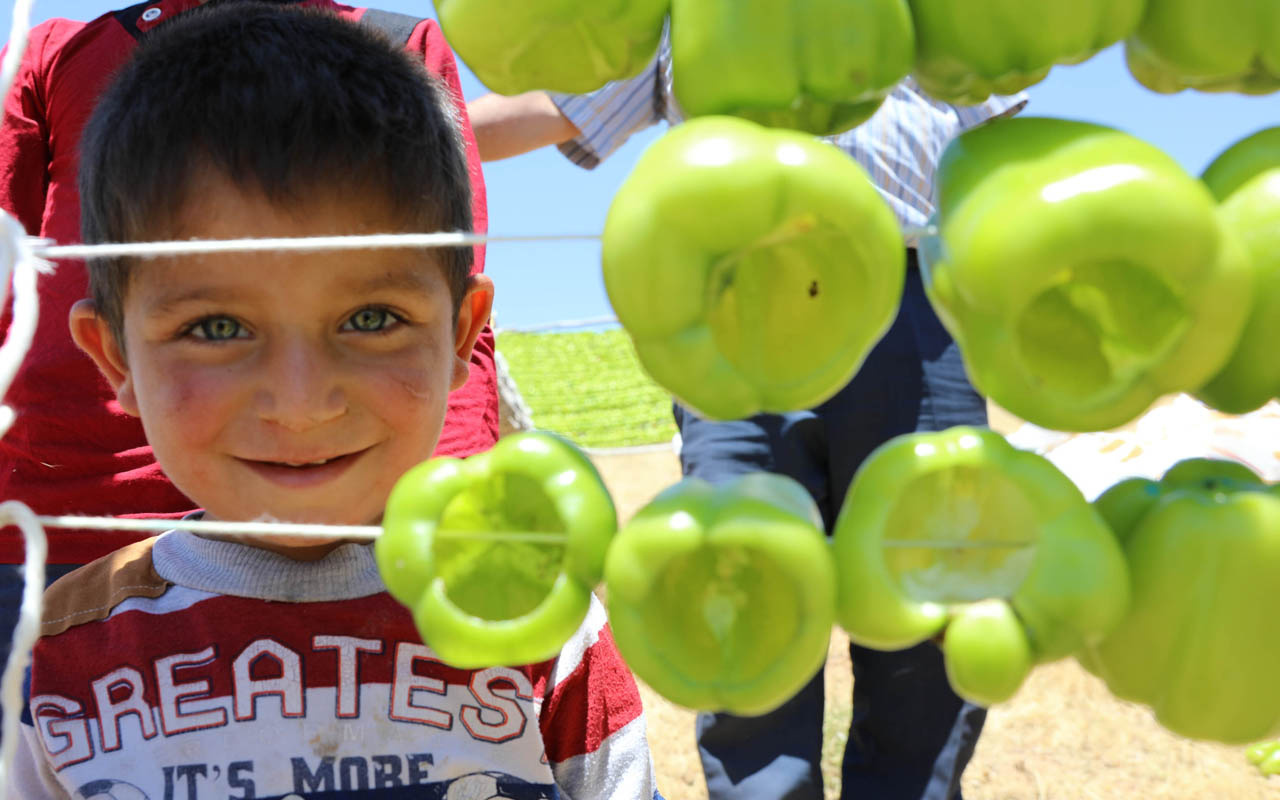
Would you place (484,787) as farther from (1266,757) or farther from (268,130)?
(1266,757)

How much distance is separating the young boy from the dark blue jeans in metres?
0.49

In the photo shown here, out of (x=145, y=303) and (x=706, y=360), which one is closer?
(x=706, y=360)

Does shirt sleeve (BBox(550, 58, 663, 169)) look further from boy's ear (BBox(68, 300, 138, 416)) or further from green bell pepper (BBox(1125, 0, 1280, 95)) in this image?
green bell pepper (BBox(1125, 0, 1280, 95))

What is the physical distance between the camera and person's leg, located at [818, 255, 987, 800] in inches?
59.7

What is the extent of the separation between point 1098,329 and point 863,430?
1003 millimetres

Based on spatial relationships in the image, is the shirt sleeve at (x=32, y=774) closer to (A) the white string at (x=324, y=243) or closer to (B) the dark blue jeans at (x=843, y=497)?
(A) the white string at (x=324, y=243)

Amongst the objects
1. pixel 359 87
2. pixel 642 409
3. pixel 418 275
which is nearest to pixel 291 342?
pixel 418 275

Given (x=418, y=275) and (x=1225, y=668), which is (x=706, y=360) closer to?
(x=1225, y=668)

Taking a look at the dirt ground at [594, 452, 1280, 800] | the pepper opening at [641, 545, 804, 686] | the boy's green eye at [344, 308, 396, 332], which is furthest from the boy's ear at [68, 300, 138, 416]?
the dirt ground at [594, 452, 1280, 800]

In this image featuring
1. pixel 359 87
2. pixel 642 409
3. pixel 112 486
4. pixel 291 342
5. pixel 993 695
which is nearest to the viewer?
pixel 993 695

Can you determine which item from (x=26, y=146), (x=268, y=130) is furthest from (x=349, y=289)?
(x=26, y=146)

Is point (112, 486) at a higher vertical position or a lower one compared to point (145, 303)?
lower

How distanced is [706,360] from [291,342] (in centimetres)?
47

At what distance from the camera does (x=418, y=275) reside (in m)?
0.92
